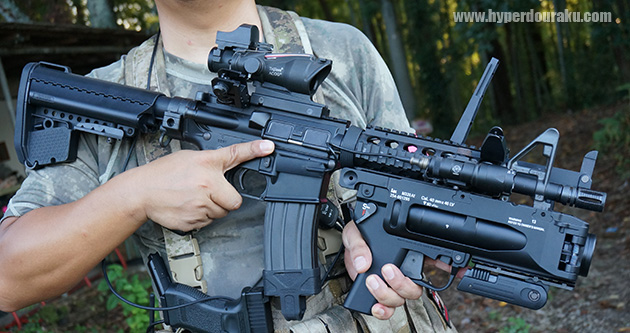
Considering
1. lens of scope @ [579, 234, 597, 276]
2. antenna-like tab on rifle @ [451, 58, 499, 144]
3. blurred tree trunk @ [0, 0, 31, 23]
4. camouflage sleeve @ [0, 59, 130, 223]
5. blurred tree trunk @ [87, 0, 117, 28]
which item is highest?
blurred tree trunk @ [87, 0, 117, 28]

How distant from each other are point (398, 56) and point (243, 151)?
43.9ft

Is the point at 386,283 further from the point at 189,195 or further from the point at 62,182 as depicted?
the point at 62,182

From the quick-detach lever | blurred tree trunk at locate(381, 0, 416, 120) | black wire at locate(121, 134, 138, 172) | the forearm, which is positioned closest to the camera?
the quick-detach lever

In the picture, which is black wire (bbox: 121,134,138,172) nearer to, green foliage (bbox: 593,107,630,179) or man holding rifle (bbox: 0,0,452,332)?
man holding rifle (bbox: 0,0,452,332)

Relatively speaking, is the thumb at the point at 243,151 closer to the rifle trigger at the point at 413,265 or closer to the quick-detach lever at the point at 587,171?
the rifle trigger at the point at 413,265

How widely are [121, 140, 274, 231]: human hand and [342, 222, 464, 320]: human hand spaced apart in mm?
442

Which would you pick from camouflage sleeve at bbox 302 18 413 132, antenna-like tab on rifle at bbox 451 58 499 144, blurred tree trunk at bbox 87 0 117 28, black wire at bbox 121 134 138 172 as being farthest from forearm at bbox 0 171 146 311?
blurred tree trunk at bbox 87 0 117 28

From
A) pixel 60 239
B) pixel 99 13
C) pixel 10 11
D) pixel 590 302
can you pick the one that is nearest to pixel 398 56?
pixel 99 13

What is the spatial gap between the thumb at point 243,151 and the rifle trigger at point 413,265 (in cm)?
59

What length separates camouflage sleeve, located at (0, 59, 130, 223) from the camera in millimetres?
1776

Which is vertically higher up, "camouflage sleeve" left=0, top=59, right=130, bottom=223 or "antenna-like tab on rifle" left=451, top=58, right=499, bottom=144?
"antenna-like tab on rifle" left=451, top=58, right=499, bottom=144

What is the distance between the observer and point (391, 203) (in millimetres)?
1767

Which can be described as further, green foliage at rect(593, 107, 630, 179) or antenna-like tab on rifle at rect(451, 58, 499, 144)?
green foliage at rect(593, 107, 630, 179)

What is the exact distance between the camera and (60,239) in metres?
1.69
